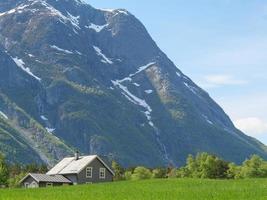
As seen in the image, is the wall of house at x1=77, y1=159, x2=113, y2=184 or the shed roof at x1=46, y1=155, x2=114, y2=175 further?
the shed roof at x1=46, y1=155, x2=114, y2=175

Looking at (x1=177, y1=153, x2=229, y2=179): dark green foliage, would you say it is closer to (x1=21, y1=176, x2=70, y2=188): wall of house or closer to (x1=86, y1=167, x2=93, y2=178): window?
(x1=86, y1=167, x2=93, y2=178): window

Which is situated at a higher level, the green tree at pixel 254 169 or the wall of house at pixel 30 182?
the green tree at pixel 254 169

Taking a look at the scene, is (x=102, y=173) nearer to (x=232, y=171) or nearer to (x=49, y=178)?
(x=49, y=178)

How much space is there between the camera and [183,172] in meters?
184

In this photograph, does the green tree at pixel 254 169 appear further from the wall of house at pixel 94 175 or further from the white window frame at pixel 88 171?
the white window frame at pixel 88 171

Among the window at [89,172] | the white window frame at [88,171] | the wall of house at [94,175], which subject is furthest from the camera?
the window at [89,172]

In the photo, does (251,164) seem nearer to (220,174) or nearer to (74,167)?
(220,174)

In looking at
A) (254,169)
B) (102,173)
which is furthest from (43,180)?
(254,169)

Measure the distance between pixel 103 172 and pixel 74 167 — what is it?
7539 millimetres

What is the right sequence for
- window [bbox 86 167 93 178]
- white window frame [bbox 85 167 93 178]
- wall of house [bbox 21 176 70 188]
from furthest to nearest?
window [bbox 86 167 93 178]
white window frame [bbox 85 167 93 178]
wall of house [bbox 21 176 70 188]

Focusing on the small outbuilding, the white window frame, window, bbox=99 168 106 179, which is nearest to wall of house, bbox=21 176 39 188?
the small outbuilding

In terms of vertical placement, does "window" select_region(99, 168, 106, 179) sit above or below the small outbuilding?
above

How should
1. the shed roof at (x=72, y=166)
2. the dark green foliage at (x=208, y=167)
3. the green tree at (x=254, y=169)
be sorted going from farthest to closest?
the dark green foliage at (x=208, y=167) < the green tree at (x=254, y=169) < the shed roof at (x=72, y=166)

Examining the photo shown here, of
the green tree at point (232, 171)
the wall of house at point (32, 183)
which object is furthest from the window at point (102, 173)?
the green tree at point (232, 171)
